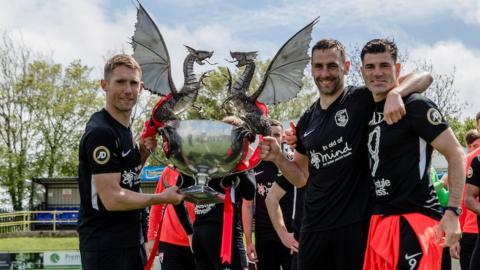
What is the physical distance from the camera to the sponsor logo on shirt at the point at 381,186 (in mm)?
3838

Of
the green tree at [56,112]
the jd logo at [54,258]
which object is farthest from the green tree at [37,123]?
the jd logo at [54,258]

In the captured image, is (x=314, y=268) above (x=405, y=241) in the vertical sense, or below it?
below

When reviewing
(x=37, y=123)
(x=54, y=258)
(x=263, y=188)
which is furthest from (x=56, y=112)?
(x=263, y=188)

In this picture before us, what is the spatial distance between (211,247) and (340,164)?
2.07 m

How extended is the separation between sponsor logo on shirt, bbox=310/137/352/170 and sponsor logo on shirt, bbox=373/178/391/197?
0.92 feet

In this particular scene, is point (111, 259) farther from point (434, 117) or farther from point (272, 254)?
point (272, 254)

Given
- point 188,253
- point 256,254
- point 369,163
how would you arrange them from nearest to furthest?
point 369,163 → point 188,253 → point 256,254

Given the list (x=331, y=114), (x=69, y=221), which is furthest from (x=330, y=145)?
(x=69, y=221)

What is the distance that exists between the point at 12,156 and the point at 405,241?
39006mm

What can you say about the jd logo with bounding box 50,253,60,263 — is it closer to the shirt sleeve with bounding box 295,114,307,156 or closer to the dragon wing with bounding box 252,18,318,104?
the shirt sleeve with bounding box 295,114,307,156

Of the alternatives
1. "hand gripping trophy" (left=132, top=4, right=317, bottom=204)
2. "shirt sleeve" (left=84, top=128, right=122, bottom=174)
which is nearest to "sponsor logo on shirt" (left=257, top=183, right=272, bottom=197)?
"hand gripping trophy" (left=132, top=4, right=317, bottom=204)

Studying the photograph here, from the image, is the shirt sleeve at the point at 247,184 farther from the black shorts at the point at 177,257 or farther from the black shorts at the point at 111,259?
the black shorts at the point at 111,259

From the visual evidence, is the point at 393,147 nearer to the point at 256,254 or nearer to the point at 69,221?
the point at 256,254

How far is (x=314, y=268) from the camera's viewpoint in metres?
4.26
